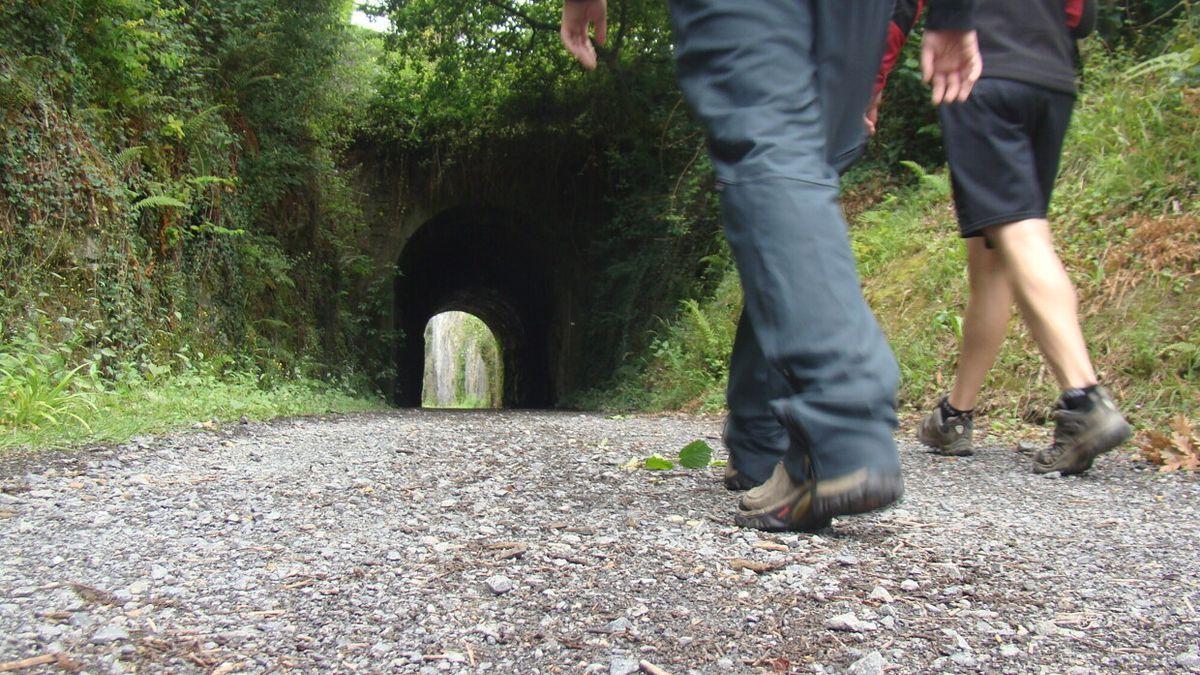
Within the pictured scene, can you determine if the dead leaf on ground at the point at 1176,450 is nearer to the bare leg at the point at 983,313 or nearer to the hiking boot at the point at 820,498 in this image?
the bare leg at the point at 983,313

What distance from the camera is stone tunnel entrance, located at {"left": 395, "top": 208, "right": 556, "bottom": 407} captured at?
58.9ft

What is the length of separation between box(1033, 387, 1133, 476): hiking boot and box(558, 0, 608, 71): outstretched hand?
1779 millimetres

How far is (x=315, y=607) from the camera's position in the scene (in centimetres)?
140

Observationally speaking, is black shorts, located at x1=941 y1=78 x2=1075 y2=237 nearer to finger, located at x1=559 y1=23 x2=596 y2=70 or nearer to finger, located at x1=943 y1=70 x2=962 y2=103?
finger, located at x1=943 y1=70 x2=962 y2=103

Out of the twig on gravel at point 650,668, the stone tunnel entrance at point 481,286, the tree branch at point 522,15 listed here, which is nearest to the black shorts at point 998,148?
the twig on gravel at point 650,668

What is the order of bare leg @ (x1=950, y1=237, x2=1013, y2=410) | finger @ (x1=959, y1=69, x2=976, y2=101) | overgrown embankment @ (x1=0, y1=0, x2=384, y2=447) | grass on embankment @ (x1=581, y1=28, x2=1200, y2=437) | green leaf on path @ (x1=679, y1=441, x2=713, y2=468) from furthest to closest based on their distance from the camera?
overgrown embankment @ (x1=0, y1=0, x2=384, y2=447) → grass on embankment @ (x1=581, y1=28, x2=1200, y2=437) → bare leg @ (x1=950, y1=237, x2=1013, y2=410) → green leaf on path @ (x1=679, y1=441, x2=713, y2=468) → finger @ (x1=959, y1=69, x2=976, y2=101)

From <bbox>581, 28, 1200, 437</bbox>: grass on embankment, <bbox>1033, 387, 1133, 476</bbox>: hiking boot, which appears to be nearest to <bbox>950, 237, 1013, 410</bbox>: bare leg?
<bbox>1033, 387, 1133, 476</bbox>: hiking boot

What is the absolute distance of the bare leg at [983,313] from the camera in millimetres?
3125

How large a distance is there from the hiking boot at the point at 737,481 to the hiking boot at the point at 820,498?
41 cm

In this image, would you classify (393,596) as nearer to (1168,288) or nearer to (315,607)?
(315,607)

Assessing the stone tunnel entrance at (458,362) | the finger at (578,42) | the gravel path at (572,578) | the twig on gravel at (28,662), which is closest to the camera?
the twig on gravel at (28,662)

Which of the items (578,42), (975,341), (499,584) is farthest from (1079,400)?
(499,584)

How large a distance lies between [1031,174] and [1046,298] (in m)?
0.43

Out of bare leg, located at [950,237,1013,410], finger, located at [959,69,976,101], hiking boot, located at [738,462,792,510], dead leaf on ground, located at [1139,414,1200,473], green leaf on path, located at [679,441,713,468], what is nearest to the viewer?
hiking boot, located at [738,462,792,510]
